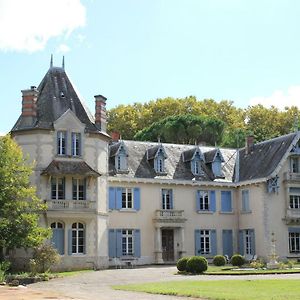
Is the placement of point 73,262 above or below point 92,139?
below

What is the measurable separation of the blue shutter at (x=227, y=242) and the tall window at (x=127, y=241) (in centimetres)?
721

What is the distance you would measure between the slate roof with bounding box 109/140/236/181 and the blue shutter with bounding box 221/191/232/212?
1195 millimetres

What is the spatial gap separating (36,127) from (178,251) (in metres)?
13.4

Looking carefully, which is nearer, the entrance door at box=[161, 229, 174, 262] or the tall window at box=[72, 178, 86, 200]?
the tall window at box=[72, 178, 86, 200]

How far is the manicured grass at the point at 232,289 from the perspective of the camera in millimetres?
17859

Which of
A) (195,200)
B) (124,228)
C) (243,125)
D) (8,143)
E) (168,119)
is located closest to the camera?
(8,143)

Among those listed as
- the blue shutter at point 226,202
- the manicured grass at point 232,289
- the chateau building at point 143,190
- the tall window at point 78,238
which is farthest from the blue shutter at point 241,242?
the manicured grass at point 232,289

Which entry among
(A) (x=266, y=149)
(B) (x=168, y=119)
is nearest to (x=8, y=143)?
(A) (x=266, y=149)

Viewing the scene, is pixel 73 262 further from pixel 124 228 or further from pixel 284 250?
pixel 284 250

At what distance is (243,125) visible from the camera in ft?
235

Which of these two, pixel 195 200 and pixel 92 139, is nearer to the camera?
pixel 92 139

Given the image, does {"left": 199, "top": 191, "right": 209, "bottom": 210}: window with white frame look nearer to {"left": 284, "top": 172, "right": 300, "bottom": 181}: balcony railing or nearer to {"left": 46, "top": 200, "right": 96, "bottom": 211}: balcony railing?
{"left": 284, "top": 172, "right": 300, "bottom": 181}: balcony railing

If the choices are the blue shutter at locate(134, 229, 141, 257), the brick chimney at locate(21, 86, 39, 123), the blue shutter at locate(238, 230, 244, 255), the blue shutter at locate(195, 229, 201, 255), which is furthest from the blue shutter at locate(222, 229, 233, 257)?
the brick chimney at locate(21, 86, 39, 123)

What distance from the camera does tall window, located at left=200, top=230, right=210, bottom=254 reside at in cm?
4294
